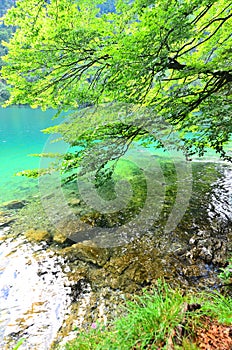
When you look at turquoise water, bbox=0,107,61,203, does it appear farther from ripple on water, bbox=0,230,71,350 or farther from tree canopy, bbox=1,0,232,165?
tree canopy, bbox=1,0,232,165

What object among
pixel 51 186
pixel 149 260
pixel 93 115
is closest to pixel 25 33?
pixel 93 115

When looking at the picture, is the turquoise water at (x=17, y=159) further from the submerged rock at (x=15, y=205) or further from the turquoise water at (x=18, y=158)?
the submerged rock at (x=15, y=205)

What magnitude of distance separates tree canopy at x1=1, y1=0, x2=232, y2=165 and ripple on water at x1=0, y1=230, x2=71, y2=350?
269cm

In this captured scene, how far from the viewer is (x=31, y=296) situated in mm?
3760

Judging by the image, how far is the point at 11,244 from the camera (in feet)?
17.6

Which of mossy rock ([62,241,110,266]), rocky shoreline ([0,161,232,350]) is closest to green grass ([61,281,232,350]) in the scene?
rocky shoreline ([0,161,232,350])

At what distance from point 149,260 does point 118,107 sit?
10.2 feet

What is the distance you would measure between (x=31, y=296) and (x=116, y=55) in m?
4.10

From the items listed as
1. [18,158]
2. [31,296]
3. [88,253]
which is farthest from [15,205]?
[18,158]

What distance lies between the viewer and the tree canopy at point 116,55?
3.02 m

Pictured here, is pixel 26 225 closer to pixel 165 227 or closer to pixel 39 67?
pixel 165 227

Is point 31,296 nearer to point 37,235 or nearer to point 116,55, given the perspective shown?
point 37,235

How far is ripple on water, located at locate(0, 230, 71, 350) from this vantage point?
308cm

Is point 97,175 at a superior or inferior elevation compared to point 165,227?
superior
